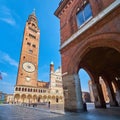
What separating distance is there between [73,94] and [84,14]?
7.05 metres

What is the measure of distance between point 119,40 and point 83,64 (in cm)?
594

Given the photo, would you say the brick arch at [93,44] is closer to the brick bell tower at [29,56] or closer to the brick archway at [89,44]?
the brick archway at [89,44]

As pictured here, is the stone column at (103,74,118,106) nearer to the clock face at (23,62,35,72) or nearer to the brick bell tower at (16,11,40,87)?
the brick bell tower at (16,11,40,87)

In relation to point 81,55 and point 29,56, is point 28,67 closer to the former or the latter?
point 29,56

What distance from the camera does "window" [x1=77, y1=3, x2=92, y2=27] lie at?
943 centimetres

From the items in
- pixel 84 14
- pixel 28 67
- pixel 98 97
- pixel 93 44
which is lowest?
pixel 98 97

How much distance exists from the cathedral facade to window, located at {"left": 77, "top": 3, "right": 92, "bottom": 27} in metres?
37.4

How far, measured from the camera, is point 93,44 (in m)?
7.95

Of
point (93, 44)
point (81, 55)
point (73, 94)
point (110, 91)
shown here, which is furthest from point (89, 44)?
point (110, 91)

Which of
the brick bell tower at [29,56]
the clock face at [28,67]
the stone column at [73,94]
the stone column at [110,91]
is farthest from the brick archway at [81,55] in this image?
the clock face at [28,67]

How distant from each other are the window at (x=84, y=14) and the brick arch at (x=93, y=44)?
2.34 m

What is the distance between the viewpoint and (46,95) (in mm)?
51906

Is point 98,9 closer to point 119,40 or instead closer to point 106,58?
point 119,40

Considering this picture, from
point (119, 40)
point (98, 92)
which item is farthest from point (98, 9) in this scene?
point (98, 92)
